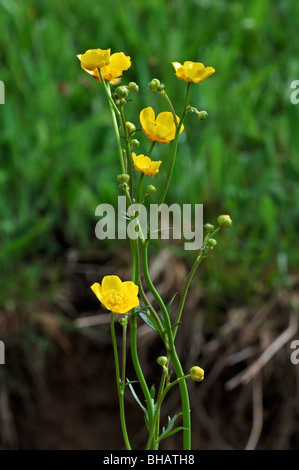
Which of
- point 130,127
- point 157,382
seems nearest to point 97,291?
point 130,127

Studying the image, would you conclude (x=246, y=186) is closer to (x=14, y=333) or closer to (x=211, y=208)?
(x=211, y=208)

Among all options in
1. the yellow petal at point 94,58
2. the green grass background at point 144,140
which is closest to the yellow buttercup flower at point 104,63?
the yellow petal at point 94,58

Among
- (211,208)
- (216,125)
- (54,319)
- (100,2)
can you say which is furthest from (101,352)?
(100,2)

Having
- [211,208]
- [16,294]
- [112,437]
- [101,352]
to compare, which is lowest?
[112,437]

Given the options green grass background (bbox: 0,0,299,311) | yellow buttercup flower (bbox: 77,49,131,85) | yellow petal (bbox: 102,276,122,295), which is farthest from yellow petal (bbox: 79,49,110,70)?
green grass background (bbox: 0,0,299,311)

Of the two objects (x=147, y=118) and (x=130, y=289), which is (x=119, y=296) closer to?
(x=130, y=289)
